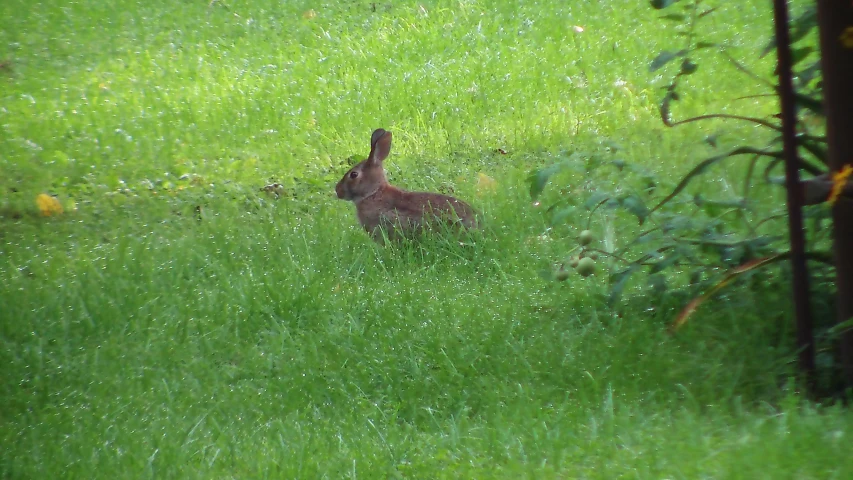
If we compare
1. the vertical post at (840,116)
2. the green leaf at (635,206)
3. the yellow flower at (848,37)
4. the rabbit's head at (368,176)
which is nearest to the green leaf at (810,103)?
the vertical post at (840,116)

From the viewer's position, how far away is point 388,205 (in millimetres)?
6125

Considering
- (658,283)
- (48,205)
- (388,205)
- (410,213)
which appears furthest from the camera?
(48,205)

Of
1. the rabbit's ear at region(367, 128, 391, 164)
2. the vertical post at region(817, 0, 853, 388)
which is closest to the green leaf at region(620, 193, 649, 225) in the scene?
the vertical post at region(817, 0, 853, 388)

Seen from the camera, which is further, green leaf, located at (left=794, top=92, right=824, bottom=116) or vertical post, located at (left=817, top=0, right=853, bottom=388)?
green leaf, located at (left=794, top=92, right=824, bottom=116)

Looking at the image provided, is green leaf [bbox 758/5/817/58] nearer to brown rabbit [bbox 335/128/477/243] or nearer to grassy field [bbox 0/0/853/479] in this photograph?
grassy field [bbox 0/0/853/479]

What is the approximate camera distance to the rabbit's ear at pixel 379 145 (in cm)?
662

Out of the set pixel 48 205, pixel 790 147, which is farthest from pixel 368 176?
pixel 790 147

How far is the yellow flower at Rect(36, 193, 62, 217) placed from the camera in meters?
7.32

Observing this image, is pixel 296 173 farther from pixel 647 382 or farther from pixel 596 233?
pixel 647 382

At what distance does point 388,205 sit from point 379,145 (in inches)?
27.1

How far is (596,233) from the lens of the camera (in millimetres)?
5230

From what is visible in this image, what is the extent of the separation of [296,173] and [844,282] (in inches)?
193

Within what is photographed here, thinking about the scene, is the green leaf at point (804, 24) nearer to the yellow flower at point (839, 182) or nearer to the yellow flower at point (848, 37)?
the yellow flower at point (848, 37)

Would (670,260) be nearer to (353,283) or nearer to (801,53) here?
(801,53)
